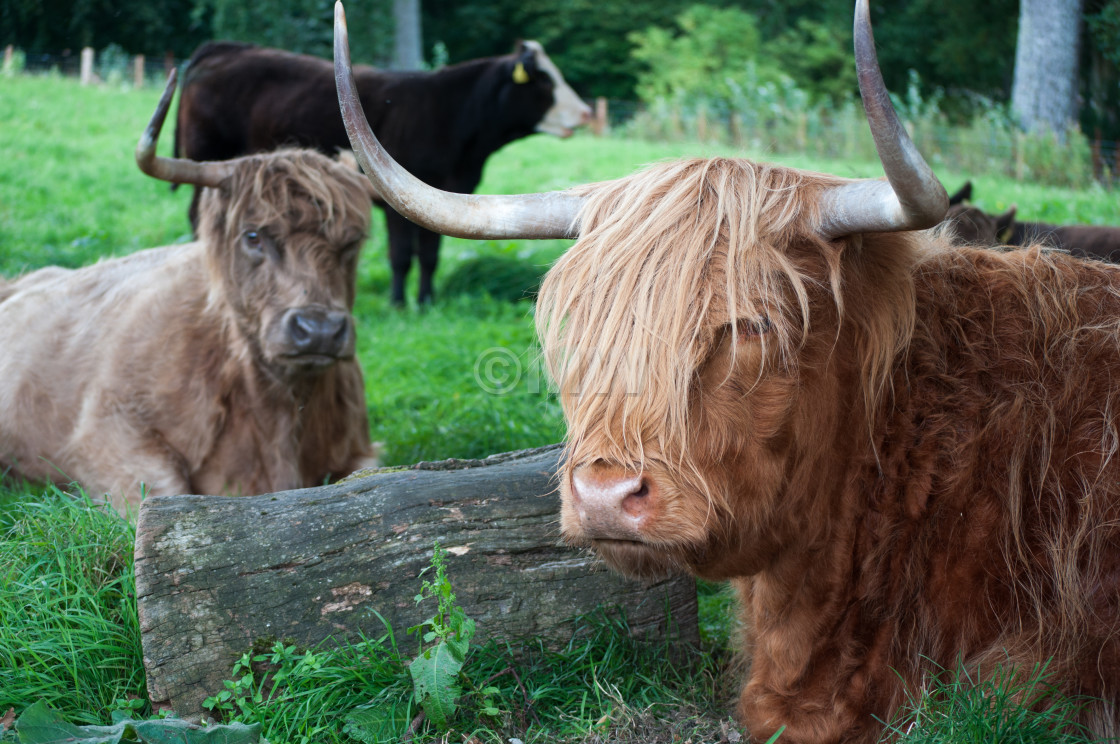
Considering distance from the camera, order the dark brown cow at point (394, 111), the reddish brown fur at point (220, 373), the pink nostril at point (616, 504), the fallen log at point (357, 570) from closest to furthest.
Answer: the pink nostril at point (616, 504) → the fallen log at point (357, 570) → the reddish brown fur at point (220, 373) → the dark brown cow at point (394, 111)

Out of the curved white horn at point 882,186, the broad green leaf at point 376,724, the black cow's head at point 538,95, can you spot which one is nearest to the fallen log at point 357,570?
the broad green leaf at point 376,724

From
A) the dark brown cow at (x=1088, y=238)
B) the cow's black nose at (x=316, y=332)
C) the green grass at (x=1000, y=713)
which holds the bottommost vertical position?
the green grass at (x=1000, y=713)

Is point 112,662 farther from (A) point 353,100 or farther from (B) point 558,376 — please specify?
(A) point 353,100

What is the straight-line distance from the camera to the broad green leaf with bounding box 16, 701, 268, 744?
2.21 metres

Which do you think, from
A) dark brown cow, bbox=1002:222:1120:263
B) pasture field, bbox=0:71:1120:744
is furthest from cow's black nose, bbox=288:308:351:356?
dark brown cow, bbox=1002:222:1120:263

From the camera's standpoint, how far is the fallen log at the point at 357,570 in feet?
8.38

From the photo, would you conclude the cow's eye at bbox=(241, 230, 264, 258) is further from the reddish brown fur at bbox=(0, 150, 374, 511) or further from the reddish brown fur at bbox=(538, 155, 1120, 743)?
the reddish brown fur at bbox=(538, 155, 1120, 743)

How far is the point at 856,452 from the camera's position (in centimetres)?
236

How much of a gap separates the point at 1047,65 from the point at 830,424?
1633 centimetres

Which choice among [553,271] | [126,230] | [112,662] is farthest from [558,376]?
[126,230]

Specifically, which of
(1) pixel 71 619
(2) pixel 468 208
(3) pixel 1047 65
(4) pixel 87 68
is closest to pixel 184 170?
(1) pixel 71 619

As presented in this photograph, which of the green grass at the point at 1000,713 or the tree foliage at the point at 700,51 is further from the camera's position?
the tree foliage at the point at 700,51

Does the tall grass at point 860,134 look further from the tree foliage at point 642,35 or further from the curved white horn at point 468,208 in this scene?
the curved white horn at point 468,208

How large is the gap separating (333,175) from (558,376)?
8.88ft
